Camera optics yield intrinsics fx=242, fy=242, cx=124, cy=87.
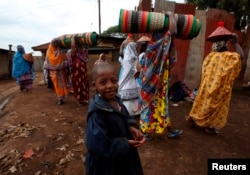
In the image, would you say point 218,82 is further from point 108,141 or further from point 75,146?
point 108,141

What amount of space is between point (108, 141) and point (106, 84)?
455mm

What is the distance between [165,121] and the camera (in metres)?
4.04

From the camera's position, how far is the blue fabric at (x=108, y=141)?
173cm

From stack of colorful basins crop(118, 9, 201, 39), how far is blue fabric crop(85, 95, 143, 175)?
1774 millimetres

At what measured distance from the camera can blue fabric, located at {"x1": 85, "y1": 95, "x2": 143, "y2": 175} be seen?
173 cm

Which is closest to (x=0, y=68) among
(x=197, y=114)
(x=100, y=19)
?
(x=100, y=19)

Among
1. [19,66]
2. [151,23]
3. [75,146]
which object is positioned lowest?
[75,146]

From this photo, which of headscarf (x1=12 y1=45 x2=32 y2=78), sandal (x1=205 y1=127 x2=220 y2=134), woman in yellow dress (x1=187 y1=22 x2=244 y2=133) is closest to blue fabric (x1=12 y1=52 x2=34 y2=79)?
headscarf (x1=12 y1=45 x2=32 y2=78)

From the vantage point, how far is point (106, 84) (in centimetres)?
193

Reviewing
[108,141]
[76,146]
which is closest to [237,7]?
[76,146]

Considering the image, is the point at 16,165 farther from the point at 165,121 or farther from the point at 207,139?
the point at 207,139

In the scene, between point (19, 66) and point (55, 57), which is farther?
point (19, 66)

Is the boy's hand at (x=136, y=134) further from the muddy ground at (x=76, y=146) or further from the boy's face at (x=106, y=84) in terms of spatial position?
the muddy ground at (x=76, y=146)

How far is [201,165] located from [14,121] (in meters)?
4.39
